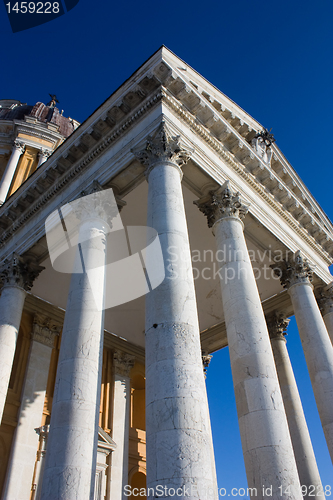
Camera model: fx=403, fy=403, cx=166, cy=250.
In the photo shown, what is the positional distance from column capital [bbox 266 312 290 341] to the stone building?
0.05 meters

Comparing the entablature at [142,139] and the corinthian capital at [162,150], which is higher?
the entablature at [142,139]

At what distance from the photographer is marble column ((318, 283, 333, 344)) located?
15.0 metres

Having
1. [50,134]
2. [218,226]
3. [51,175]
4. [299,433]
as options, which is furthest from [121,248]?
[50,134]

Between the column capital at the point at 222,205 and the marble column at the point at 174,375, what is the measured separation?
8.48 feet

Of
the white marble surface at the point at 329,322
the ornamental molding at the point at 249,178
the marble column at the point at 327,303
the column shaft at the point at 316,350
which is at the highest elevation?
the ornamental molding at the point at 249,178

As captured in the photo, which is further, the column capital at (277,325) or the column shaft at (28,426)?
the column capital at (277,325)

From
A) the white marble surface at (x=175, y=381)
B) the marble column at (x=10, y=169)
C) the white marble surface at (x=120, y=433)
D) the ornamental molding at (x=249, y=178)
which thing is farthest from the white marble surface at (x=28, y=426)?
the marble column at (x=10, y=169)

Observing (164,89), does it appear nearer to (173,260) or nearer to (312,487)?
(173,260)

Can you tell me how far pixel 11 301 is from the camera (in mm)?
12844

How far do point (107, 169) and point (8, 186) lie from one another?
50.3 feet

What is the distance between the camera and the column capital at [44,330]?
1661cm

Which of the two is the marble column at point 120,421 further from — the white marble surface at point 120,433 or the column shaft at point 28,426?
the column shaft at point 28,426

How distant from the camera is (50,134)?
28.5 m

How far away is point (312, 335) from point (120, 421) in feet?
31.3
